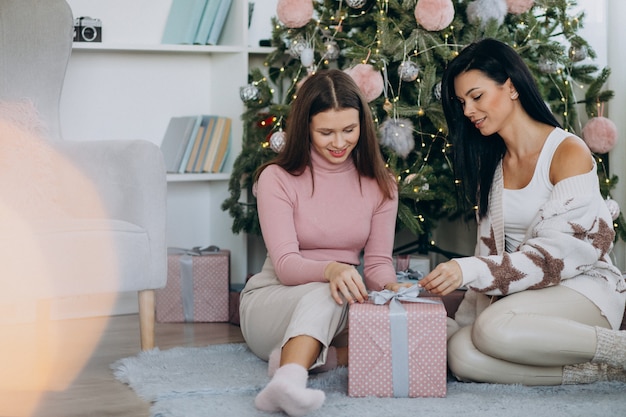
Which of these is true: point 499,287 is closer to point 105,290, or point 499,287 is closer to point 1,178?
point 105,290

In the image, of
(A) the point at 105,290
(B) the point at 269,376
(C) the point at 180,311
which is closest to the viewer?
(B) the point at 269,376

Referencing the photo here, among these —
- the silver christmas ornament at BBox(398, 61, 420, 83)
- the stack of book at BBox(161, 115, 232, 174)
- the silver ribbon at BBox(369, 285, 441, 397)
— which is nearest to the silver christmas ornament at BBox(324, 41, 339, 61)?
the silver christmas ornament at BBox(398, 61, 420, 83)

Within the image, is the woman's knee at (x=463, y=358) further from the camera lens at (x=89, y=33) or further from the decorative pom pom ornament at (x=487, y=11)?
the camera lens at (x=89, y=33)

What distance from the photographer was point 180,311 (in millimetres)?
3023

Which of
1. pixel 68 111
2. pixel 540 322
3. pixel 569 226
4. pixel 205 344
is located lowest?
pixel 205 344

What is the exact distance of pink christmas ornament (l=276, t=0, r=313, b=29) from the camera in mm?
2852

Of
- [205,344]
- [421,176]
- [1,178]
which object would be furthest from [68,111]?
[421,176]

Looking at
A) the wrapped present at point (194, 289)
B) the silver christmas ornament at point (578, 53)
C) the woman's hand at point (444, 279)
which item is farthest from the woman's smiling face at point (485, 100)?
the wrapped present at point (194, 289)

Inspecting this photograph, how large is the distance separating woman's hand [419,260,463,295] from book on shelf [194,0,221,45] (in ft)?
5.36

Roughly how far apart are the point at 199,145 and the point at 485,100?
4.49ft

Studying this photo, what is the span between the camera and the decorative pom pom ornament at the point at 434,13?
2.72 metres

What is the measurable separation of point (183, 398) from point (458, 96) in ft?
3.11

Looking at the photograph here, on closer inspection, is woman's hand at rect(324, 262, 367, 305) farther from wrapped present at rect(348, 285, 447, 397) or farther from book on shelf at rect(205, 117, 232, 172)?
book on shelf at rect(205, 117, 232, 172)

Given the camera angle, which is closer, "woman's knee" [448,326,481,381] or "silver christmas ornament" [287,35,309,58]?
"woman's knee" [448,326,481,381]
